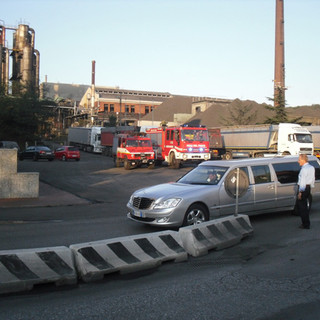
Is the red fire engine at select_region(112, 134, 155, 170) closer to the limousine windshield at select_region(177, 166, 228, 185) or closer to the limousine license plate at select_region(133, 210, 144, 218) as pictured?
the limousine windshield at select_region(177, 166, 228, 185)

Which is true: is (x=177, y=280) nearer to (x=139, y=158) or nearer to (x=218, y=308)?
(x=218, y=308)

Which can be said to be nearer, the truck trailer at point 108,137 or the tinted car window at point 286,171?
the tinted car window at point 286,171

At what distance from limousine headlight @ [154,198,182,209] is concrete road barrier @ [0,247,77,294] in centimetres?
334

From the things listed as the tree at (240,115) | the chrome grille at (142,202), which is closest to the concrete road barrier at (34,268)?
the chrome grille at (142,202)

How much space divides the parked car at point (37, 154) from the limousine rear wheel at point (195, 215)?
34.8 m

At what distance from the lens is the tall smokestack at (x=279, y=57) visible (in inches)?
2117

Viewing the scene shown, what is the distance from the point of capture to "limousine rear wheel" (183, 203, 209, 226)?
9498mm

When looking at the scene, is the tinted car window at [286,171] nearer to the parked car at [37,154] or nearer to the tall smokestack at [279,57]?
the parked car at [37,154]

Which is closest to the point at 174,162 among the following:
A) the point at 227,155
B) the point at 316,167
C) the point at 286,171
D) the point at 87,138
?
the point at 227,155

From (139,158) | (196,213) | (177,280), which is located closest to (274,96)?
(139,158)

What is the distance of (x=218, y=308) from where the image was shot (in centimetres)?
519

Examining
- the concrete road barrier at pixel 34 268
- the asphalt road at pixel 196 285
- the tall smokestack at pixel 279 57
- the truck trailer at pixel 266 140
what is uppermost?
the tall smokestack at pixel 279 57

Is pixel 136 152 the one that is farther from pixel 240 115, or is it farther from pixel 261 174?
pixel 240 115

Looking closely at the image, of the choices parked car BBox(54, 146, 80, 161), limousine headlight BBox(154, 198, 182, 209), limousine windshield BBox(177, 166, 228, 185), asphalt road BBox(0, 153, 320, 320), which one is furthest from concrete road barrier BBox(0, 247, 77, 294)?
parked car BBox(54, 146, 80, 161)
